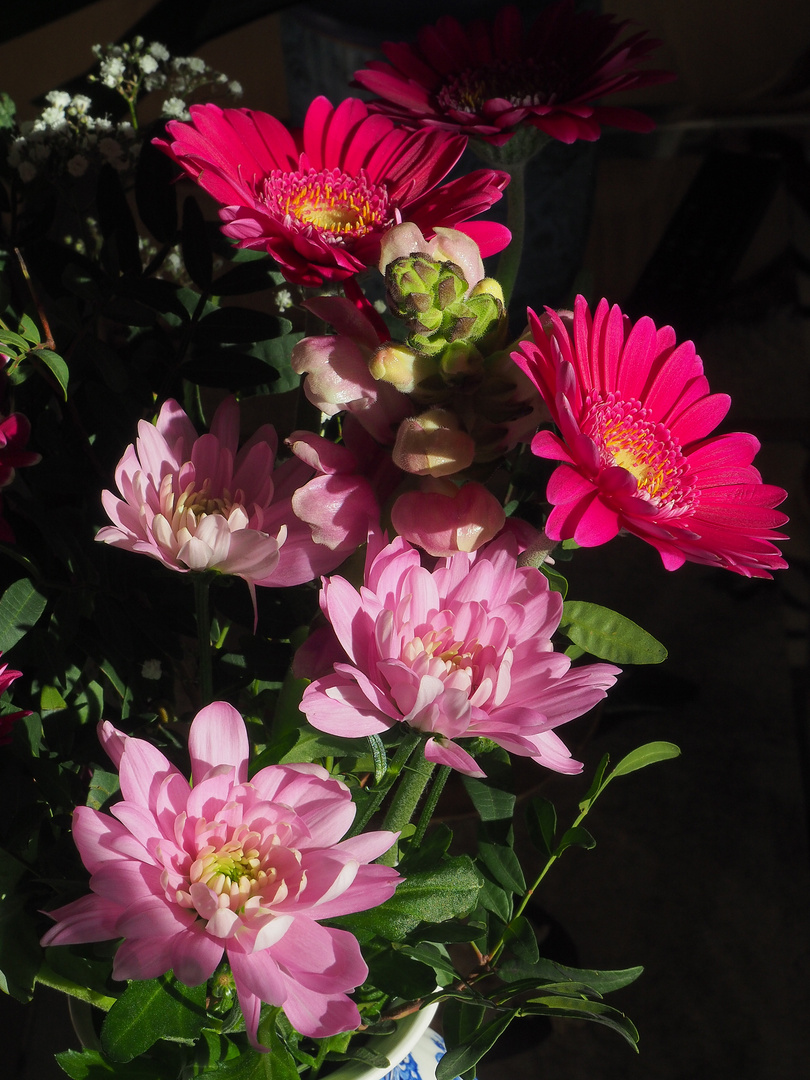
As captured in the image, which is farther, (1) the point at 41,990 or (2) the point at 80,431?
(1) the point at 41,990

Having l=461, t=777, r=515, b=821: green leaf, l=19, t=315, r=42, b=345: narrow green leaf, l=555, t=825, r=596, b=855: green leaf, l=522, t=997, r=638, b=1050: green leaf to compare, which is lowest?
l=522, t=997, r=638, b=1050: green leaf

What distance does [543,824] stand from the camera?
0.85 feet

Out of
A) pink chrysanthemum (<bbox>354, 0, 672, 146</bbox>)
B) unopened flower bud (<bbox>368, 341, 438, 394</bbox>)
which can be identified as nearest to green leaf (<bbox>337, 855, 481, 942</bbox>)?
unopened flower bud (<bbox>368, 341, 438, 394</bbox>)

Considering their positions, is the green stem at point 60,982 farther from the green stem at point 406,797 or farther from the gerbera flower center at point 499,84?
the gerbera flower center at point 499,84

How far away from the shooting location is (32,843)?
0.23 metres

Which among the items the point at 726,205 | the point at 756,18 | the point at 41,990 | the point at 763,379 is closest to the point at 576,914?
the point at 41,990

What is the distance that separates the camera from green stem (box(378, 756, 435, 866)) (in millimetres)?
217

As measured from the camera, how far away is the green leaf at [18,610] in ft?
0.81

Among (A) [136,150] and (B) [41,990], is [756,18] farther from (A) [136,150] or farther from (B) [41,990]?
(B) [41,990]

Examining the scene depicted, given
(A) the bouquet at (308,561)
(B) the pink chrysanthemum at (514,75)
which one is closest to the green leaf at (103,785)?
(A) the bouquet at (308,561)

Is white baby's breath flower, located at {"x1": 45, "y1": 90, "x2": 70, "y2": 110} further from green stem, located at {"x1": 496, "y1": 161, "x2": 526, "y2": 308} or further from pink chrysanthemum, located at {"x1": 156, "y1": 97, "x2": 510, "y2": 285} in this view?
green stem, located at {"x1": 496, "y1": 161, "x2": 526, "y2": 308}

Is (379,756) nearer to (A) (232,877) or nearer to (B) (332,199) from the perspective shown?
(A) (232,877)

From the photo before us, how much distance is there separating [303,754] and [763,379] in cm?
79

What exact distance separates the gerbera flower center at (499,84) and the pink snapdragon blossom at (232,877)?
291mm
